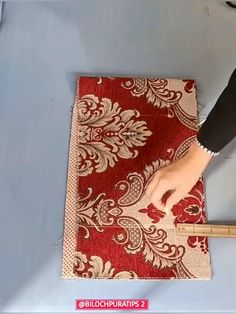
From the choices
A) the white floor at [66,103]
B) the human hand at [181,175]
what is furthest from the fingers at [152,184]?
the white floor at [66,103]

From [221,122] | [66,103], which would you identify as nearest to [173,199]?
[221,122]

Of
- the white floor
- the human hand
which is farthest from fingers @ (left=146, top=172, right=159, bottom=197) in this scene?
the white floor

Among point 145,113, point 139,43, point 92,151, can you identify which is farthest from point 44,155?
point 139,43

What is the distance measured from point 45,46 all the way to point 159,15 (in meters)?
0.23

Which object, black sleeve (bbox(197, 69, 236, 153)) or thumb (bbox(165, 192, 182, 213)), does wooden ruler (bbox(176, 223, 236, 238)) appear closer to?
thumb (bbox(165, 192, 182, 213))

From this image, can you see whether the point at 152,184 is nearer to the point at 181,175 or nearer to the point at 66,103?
the point at 181,175

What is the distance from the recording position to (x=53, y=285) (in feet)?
2.42

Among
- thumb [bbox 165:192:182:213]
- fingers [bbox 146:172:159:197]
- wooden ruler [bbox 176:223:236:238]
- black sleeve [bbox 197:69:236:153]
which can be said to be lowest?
wooden ruler [bbox 176:223:236:238]

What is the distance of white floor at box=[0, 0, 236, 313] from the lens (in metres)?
0.74

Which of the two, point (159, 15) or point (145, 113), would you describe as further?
point (159, 15)

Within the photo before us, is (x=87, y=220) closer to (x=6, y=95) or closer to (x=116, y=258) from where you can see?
(x=116, y=258)

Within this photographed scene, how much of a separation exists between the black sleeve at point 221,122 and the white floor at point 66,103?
0.56ft

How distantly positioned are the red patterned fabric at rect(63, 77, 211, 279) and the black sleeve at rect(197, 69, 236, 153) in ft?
0.51

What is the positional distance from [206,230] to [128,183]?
14cm
